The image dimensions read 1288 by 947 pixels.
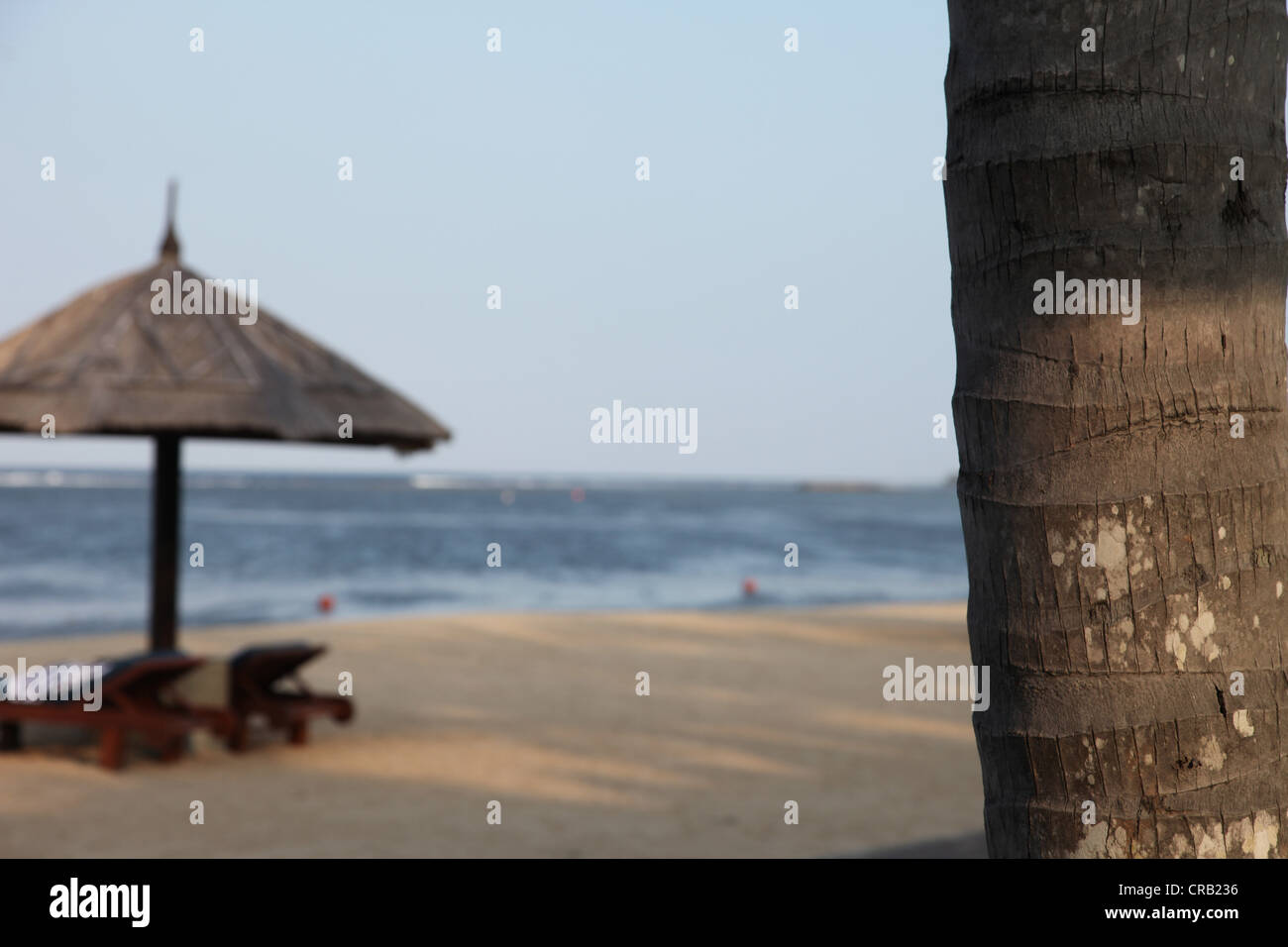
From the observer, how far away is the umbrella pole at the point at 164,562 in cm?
742

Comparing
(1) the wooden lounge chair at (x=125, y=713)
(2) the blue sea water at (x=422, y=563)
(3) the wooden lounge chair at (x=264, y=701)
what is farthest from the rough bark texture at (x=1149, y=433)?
(2) the blue sea water at (x=422, y=563)

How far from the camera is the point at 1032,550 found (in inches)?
55.3

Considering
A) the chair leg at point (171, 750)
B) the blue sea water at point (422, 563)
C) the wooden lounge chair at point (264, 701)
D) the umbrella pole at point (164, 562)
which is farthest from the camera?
Answer: the blue sea water at point (422, 563)

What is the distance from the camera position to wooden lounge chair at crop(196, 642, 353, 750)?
22.4ft

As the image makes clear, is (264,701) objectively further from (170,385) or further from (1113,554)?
(1113,554)

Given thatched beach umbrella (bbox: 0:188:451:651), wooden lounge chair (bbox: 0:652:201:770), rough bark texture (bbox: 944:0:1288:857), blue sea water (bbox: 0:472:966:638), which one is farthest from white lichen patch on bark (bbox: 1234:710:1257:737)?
blue sea water (bbox: 0:472:966:638)

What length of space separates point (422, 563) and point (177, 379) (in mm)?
25249

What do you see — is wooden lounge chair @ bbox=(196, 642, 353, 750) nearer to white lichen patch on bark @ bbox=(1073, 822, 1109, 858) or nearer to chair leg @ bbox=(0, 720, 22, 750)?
chair leg @ bbox=(0, 720, 22, 750)

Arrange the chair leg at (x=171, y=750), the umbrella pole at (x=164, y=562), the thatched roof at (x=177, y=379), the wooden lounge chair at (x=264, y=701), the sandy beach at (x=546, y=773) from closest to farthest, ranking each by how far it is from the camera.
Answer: the sandy beach at (x=546, y=773) → the thatched roof at (x=177, y=379) → the chair leg at (x=171, y=750) → the wooden lounge chair at (x=264, y=701) → the umbrella pole at (x=164, y=562)

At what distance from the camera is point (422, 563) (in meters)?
31.4

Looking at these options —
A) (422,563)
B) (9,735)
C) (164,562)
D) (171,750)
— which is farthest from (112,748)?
(422,563)

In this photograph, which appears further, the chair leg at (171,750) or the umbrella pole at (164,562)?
the umbrella pole at (164,562)

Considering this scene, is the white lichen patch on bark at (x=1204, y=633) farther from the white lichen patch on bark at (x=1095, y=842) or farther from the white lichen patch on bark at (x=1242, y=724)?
the white lichen patch on bark at (x=1095, y=842)

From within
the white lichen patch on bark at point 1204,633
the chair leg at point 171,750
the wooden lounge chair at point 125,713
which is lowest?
the chair leg at point 171,750
